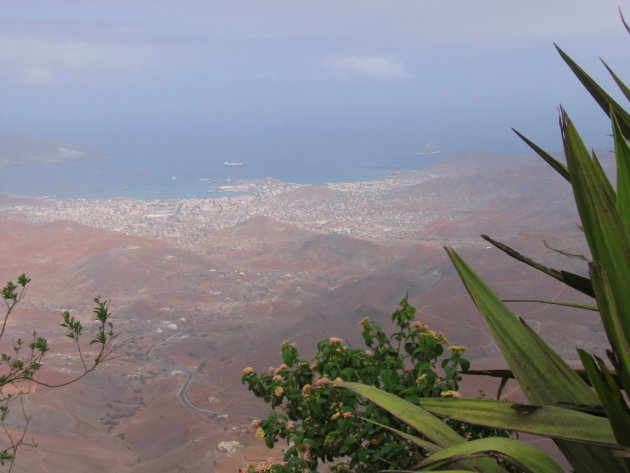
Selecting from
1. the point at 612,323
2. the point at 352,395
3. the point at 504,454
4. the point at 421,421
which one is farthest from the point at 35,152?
the point at 612,323

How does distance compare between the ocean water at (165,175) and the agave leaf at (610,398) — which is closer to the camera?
the agave leaf at (610,398)

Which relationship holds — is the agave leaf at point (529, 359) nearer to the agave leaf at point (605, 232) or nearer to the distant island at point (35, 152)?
the agave leaf at point (605, 232)

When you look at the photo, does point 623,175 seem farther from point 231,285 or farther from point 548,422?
point 231,285

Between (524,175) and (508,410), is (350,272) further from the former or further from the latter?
(508,410)

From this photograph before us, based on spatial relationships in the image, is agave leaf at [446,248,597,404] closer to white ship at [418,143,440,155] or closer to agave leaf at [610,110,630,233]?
agave leaf at [610,110,630,233]

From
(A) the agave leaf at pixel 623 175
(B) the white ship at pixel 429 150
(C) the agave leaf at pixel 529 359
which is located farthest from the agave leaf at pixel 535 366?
(B) the white ship at pixel 429 150

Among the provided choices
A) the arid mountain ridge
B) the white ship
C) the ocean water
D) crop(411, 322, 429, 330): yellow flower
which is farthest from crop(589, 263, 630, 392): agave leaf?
the white ship
